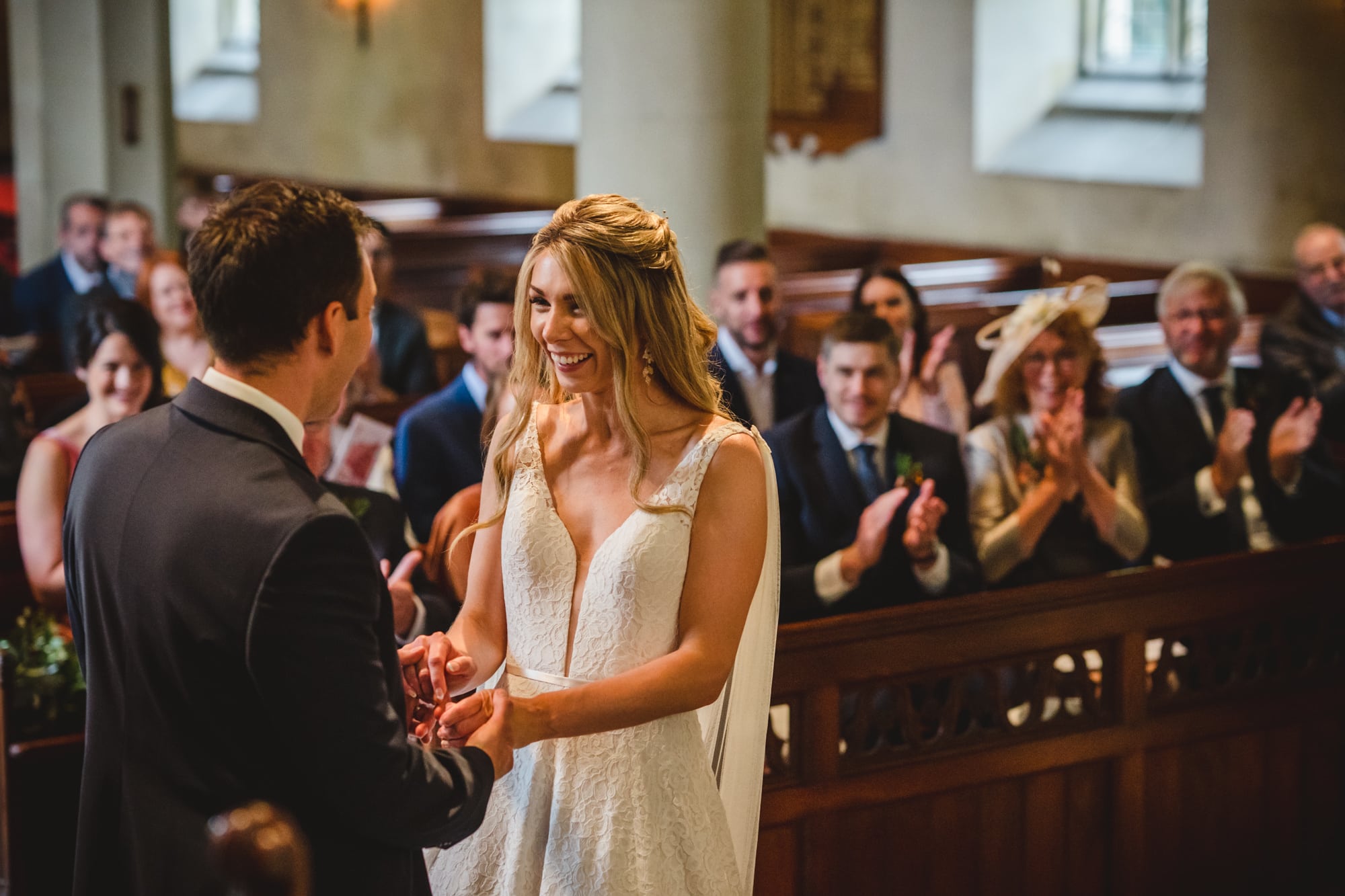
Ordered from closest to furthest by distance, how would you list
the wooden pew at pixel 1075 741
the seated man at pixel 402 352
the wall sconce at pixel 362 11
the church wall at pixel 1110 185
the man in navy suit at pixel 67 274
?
the wooden pew at pixel 1075 741, the seated man at pixel 402 352, the man in navy suit at pixel 67 274, the church wall at pixel 1110 185, the wall sconce at pixel 362 11

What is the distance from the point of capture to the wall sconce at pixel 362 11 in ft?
43.2

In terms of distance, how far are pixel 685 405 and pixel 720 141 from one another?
3.73 m

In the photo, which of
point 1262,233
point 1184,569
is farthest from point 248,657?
point 1262,233

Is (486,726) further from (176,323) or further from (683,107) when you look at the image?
(683,107)

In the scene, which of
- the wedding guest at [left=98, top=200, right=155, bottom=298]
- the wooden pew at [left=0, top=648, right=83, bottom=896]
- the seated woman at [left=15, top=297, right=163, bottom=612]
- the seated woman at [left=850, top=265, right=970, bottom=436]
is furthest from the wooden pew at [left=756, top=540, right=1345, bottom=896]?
the wedding guest at [left=98, top=200, right=155, bottom=298]

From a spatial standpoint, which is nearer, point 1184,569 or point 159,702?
point 159,702

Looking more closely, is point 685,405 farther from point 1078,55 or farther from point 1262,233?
point 1078,55

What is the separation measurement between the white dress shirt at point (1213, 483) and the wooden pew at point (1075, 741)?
18.9 inches

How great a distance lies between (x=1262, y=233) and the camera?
8148 millimetres

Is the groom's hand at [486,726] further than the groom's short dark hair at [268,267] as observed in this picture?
Yes

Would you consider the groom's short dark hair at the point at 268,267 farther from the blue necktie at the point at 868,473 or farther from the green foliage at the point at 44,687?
the blue necktie at the point at 868,473

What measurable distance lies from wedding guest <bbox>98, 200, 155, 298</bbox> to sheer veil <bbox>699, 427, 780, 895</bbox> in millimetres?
4949

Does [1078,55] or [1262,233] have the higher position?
[1078,55]

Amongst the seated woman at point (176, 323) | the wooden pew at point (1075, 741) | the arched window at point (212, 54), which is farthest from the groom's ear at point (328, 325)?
the arched window at point (212, 54)
